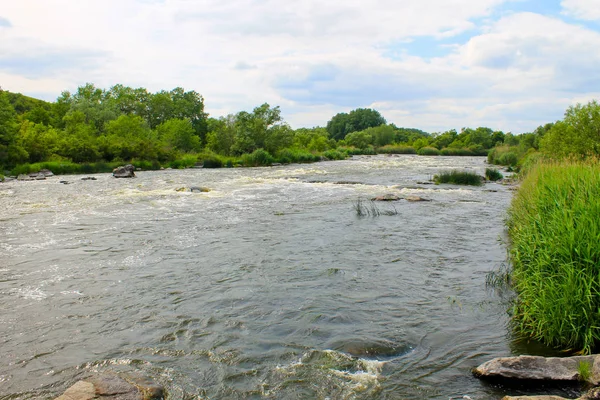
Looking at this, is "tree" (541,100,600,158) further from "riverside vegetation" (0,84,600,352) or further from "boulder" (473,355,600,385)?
"boulder" (473,355,600,385)

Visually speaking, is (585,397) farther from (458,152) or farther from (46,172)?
(458,152)

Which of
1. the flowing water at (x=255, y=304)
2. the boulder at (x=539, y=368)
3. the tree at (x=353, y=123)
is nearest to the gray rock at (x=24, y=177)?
the flowing water at (x=255, y=304)

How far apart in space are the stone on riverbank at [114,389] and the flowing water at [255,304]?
32cm

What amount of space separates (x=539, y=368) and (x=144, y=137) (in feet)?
217

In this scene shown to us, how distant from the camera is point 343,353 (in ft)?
23.1

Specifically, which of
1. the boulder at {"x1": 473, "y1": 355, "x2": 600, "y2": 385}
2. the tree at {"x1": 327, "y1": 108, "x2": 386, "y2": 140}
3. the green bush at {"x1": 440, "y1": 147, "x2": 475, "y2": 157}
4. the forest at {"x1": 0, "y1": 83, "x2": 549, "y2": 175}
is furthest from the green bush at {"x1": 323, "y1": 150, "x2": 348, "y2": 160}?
the tree at {"x1": 327, "y1": 108, "x2": 386, "y2": 140}

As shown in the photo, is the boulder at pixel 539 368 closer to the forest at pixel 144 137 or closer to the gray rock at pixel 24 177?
the gray rock at pixel 24 177

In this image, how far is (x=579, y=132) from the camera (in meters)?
28.9

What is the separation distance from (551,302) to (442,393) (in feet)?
7.86

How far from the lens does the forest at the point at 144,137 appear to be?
46312 millimetres

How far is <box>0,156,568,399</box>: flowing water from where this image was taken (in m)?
6.39

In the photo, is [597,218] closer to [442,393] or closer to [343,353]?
[442,393]

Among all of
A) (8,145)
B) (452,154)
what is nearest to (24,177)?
(8,145)

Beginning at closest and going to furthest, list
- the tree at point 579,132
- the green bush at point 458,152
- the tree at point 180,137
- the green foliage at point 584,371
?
the green foliage at point 584,371 < the tree at point 579,132 < the tree at point 180,137 < the green bush at point 458,152
